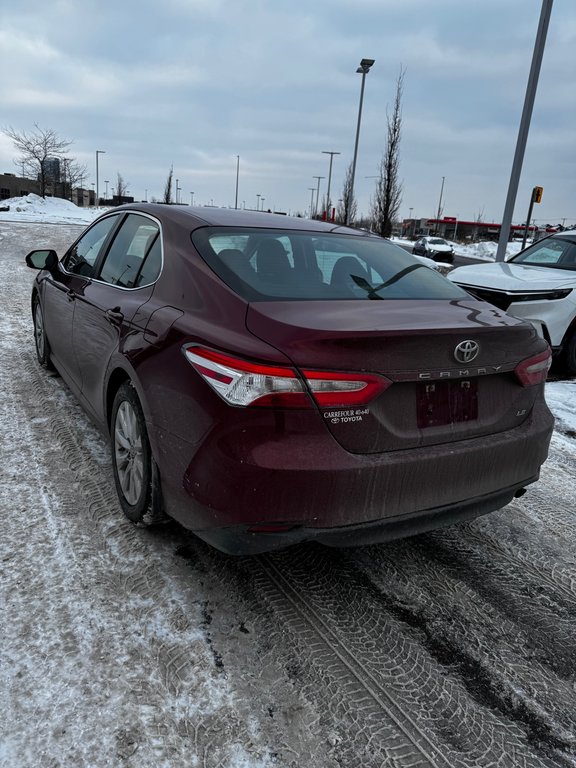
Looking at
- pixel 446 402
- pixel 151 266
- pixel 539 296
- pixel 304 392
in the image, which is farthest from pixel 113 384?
pixel 539 296

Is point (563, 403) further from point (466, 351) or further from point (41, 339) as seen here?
point (41, 339)

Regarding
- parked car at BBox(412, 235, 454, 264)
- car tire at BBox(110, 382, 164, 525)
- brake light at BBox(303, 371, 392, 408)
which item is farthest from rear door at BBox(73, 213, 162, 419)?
parked car at BBox(412, 235, 454, 264)

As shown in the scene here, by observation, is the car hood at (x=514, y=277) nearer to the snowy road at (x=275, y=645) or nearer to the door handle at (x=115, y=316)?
the snowy road at (x=275, y=645)

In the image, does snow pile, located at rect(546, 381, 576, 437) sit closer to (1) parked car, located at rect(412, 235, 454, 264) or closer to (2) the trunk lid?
(2) the trunk lid

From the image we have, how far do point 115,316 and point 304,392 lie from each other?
154cm

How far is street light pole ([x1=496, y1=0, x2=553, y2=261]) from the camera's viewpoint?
11086mm

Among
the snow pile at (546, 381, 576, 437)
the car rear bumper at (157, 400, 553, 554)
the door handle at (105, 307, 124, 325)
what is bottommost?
the snow pile at (546, 381, 576, 437)

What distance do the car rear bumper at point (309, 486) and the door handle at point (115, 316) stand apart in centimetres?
91

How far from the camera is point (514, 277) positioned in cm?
697

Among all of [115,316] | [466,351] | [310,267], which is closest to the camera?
[466,351]

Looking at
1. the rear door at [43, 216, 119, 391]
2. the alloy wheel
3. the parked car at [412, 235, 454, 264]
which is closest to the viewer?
the alloy wheel

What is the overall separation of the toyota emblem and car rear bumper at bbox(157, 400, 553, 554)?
0.35 metres

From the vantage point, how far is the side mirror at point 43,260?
496 centimetres

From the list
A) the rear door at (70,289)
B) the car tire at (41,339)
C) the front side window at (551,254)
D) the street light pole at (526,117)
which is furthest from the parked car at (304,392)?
the street light pole at (526,117)
